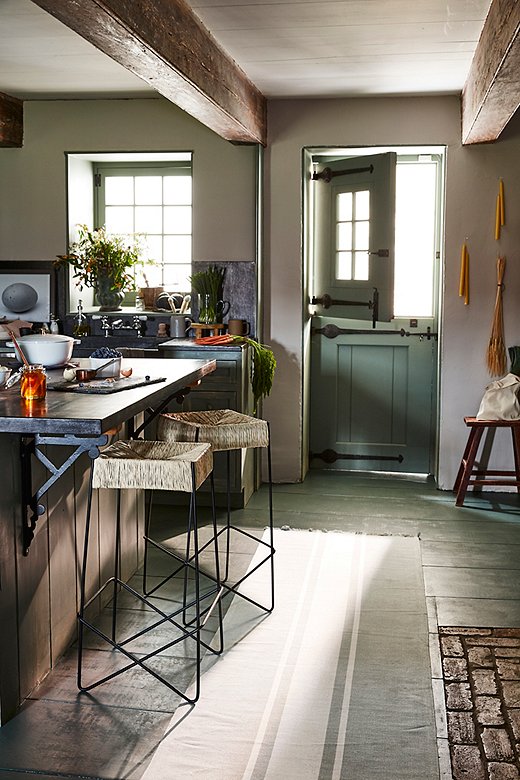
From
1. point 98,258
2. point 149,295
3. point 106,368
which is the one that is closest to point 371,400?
point 149,295

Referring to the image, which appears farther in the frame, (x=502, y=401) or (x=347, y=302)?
(x=347, y=302)

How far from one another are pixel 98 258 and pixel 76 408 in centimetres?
400

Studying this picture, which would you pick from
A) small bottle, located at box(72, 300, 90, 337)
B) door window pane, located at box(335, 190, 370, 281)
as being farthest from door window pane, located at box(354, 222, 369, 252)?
small bottle, located at box(72, 300, 90, 337)

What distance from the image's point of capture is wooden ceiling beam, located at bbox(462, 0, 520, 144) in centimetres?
374

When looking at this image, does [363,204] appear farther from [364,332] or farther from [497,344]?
[497,344]

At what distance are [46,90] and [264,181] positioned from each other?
173cm

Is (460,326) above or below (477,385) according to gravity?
above

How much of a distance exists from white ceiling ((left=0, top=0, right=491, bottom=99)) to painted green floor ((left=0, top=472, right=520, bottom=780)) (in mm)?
2868

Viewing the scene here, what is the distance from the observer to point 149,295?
7.25 meters

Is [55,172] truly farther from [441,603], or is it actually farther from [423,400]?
[441,603]

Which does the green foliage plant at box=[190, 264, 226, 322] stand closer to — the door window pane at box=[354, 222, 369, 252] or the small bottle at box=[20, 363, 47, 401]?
the door window pane at box=[354, 222, 369, 252]

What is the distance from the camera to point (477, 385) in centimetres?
674

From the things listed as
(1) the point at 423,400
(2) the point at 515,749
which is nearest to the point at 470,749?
(2) the point at 515,749

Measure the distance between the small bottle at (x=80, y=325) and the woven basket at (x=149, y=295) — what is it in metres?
0.49
